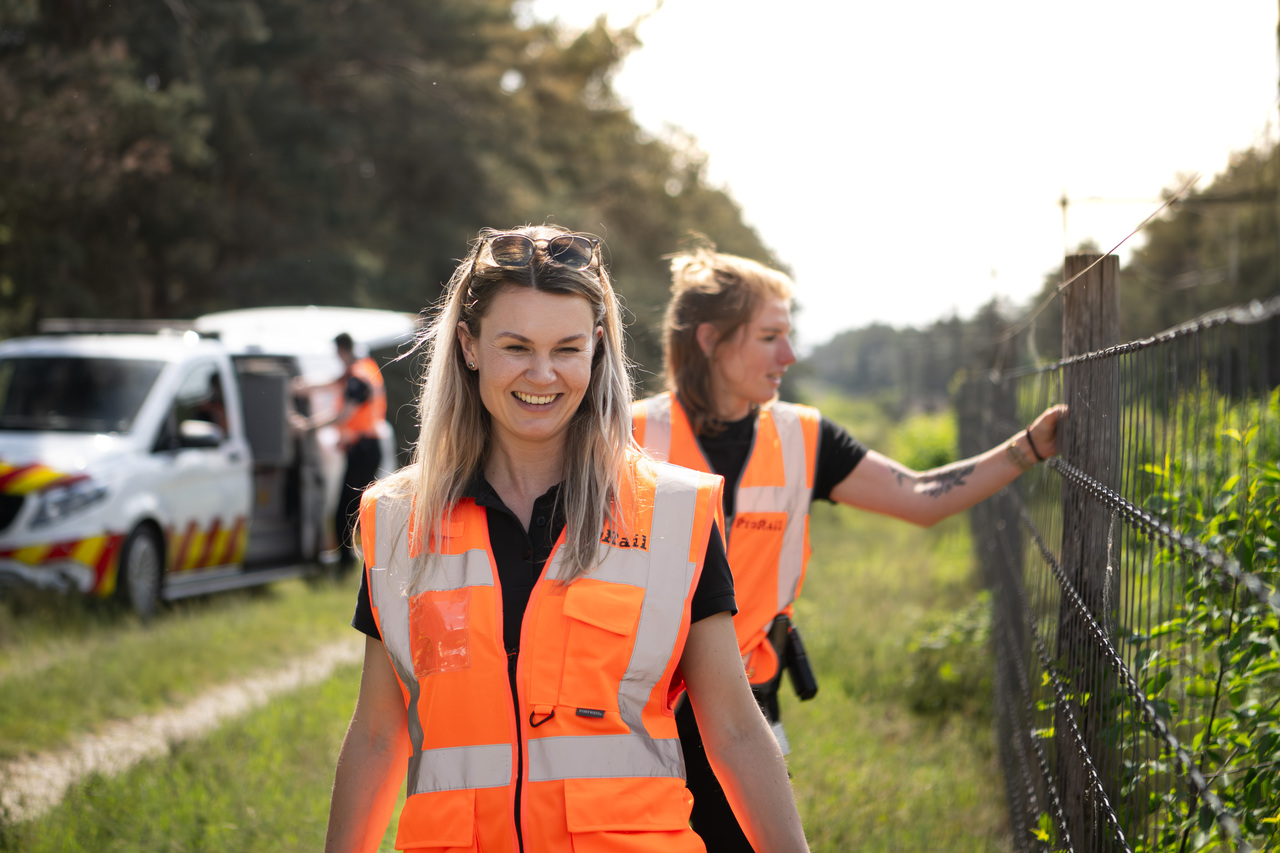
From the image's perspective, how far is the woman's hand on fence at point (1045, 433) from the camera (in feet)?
10.2

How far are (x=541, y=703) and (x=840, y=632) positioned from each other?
596 cm

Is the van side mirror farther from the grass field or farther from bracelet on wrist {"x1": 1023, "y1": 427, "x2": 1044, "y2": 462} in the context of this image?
bracelet on wrist {"x1": 1023, "y1": 427, "x2": 1044, "y2": 462}

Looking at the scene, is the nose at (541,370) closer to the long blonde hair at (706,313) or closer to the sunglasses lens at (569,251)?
the sunglasses lens at (569,251)

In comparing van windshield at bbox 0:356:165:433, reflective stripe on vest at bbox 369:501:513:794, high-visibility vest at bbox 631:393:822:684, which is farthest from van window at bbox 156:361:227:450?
reflective stripe on vest at bbox 369:501:513:794

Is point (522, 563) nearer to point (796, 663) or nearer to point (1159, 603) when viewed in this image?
point (1159, 603)

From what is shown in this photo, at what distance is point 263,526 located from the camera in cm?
1052

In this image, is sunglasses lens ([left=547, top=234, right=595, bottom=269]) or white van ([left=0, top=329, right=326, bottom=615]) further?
white van ([left=0, top=329, right=326, bottom=615])

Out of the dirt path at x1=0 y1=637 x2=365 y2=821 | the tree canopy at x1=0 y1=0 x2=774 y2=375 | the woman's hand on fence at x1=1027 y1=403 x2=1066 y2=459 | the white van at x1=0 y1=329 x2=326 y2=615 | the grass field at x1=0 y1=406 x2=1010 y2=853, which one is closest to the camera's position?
the woman's hand on fence at x1=1027 y1=403 x2=1066 y2=459

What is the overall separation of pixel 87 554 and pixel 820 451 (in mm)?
6396

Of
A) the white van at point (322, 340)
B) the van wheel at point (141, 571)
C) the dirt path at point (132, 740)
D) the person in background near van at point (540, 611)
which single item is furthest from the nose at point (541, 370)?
the white van at point (322, 340)

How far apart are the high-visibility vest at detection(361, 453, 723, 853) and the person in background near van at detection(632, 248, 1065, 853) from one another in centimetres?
106

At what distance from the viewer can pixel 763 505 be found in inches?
133

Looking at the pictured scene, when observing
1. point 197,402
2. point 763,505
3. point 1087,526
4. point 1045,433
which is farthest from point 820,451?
point 197,402

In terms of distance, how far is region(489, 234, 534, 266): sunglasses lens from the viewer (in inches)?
92.7
